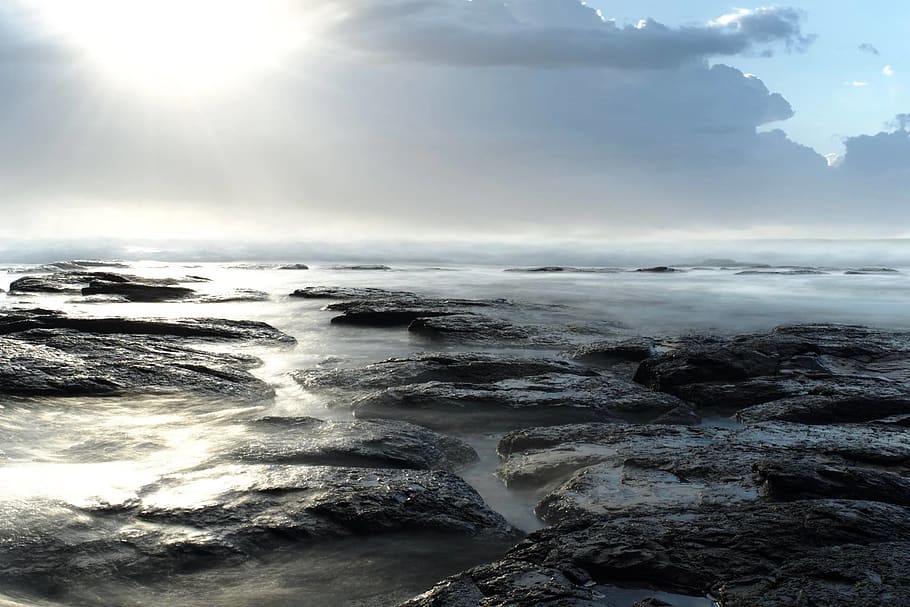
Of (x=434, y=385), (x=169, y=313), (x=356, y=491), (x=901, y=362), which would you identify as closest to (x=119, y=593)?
(x=356, y=491)

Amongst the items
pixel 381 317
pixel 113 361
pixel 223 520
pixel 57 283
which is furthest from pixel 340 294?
pixel 223 520

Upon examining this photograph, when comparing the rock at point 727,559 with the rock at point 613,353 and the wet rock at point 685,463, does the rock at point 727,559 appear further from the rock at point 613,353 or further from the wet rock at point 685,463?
the rock at point 613,353

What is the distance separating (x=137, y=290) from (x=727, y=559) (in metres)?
13.9

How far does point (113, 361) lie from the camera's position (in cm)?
607

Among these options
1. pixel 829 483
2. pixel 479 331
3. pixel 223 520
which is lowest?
pixel 223 520

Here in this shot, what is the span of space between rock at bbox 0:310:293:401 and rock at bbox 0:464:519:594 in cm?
224

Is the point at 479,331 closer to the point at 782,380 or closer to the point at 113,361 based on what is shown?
the point at 782,380

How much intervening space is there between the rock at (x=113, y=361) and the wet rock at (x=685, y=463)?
2.47 meters

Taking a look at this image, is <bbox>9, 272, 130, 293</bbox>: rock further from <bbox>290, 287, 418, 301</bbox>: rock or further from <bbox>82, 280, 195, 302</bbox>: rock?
<bbox>290, 287, 418, 301</bbox>: rock

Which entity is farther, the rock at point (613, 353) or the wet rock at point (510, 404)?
the rock at point (613, 353)

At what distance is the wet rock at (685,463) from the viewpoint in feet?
10.6

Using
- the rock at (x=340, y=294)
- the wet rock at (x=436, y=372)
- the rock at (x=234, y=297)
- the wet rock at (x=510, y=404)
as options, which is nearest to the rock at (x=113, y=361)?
the wet rock at (x=436, y=372)

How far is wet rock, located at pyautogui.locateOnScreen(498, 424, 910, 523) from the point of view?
10.6 feet

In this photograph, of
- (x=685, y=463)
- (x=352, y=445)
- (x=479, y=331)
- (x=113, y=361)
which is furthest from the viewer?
(x=479, y=331)
